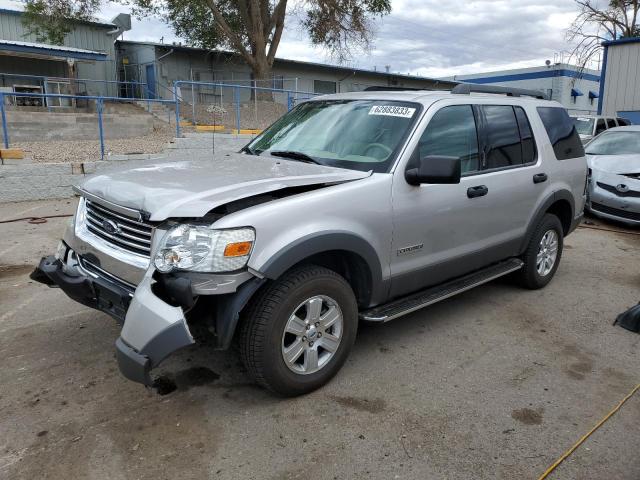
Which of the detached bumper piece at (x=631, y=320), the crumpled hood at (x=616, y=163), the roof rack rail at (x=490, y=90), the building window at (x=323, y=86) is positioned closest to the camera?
the detached bumper piece at (x=631, y=320)

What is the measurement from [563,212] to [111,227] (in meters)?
4.49

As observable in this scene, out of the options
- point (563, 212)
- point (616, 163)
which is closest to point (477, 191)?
point (563, 212)

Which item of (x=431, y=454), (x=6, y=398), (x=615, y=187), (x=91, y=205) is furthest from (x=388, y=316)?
(x=615, y=187)

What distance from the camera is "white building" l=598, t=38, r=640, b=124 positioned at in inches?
719

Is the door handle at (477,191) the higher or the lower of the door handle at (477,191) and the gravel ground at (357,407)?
the higher

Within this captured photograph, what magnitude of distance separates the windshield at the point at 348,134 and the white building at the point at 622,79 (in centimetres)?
1826

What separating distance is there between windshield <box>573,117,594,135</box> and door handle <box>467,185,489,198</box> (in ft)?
40.4

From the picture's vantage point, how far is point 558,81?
38.9 metres

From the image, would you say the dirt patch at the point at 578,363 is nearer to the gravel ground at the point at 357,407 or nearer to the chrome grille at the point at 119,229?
the gravel ground at the point at 357,407

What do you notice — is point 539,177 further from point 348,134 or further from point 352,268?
Result: point 352,268

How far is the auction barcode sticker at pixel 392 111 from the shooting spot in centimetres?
384

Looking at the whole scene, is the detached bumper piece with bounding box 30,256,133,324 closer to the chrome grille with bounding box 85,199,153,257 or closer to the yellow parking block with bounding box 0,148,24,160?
the chrome grille with bounding box 85,199,153,257

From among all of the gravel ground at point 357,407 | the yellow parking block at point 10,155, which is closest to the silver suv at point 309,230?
the gravel ground at point 357,407

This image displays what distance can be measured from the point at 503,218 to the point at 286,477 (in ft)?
9.62
